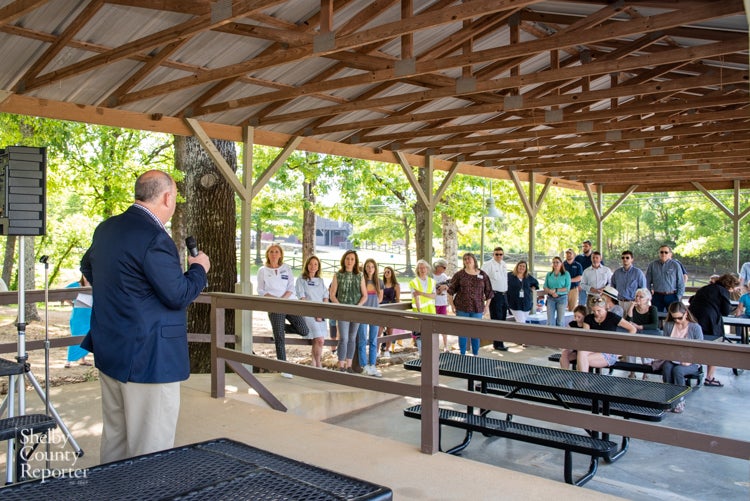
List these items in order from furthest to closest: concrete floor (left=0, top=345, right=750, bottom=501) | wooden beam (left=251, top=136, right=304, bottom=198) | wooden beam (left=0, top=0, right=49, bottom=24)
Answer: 1. wooden beam (left=251, top=136, right=304, bottom=198)
2. wooden beam (left=0, top=0, right=49, bottom=24)
3. concrete floor (left=0, top=345, right=750, bottom=501)

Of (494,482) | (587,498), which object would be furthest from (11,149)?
(587,498)

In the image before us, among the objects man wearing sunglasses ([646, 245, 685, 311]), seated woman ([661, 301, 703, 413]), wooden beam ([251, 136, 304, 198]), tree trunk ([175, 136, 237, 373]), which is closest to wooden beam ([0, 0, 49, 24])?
wooden beam ([251, 136, 304, 198])

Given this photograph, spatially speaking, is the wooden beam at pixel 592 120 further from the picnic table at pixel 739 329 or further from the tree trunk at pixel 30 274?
the tree trunk at pixel 30 274

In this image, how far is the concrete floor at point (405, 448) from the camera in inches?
148

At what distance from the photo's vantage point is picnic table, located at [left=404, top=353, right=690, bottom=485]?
14.6 feet

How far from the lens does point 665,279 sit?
10.4 m

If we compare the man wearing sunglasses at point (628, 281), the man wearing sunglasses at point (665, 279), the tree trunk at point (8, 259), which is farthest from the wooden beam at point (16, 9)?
the tree trunk at point (8, 259)

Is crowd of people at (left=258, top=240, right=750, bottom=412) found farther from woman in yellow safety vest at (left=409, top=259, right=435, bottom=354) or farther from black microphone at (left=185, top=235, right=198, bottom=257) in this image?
black microphone at (left=185, top=235, right=198, bottom=257)

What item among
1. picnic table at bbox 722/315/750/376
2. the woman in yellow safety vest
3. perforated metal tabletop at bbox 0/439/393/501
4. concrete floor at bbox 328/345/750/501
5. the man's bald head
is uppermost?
the man's bald head

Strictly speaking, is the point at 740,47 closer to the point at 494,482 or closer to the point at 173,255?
the point at 494,482

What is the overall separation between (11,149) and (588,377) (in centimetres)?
429

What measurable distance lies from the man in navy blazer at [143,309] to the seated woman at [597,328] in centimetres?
454

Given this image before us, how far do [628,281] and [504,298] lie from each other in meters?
1.96

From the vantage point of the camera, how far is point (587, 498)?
3.47m
